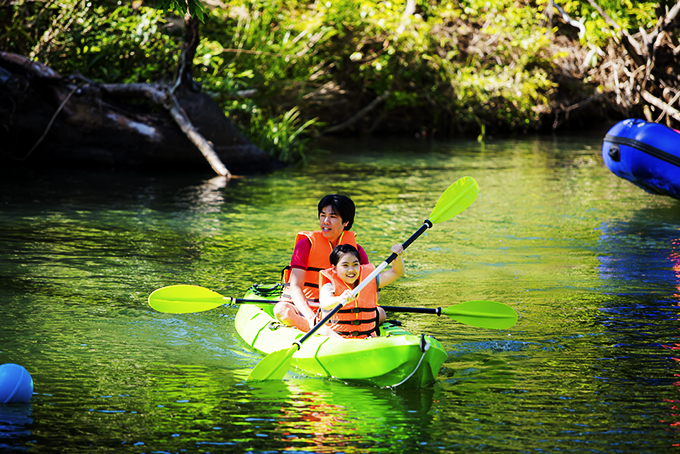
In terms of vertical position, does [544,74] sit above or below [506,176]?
above

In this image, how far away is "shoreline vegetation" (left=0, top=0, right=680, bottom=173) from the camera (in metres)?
12.6

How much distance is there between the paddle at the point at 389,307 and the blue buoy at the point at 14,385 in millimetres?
1126

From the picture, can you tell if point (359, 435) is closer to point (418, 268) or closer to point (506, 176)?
point (418, 268)

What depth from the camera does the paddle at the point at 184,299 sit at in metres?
4.78

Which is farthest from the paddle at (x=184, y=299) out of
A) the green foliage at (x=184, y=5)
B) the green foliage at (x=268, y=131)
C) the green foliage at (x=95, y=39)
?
the green foliage at (x=268, y=131)

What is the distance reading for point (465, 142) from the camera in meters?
19.5

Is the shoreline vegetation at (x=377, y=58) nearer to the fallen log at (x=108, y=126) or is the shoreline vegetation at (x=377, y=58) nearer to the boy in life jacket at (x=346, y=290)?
the fallen log at (x=108, y=126)

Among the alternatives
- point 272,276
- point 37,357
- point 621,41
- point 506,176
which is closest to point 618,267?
point 272,276

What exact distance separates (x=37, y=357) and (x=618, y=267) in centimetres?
451

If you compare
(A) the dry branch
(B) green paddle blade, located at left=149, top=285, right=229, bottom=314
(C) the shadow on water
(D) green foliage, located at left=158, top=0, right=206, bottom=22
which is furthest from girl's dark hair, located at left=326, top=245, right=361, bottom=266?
(A) the dry branch

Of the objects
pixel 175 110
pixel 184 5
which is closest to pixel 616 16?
pixel 175 110

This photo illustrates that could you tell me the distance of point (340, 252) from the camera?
4332mm

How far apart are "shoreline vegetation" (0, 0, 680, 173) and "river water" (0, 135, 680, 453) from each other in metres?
2.61

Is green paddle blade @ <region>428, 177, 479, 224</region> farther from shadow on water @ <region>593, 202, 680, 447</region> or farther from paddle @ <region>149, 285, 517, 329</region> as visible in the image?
shadow on water @ <region>593, 202, 680, 447</region>
